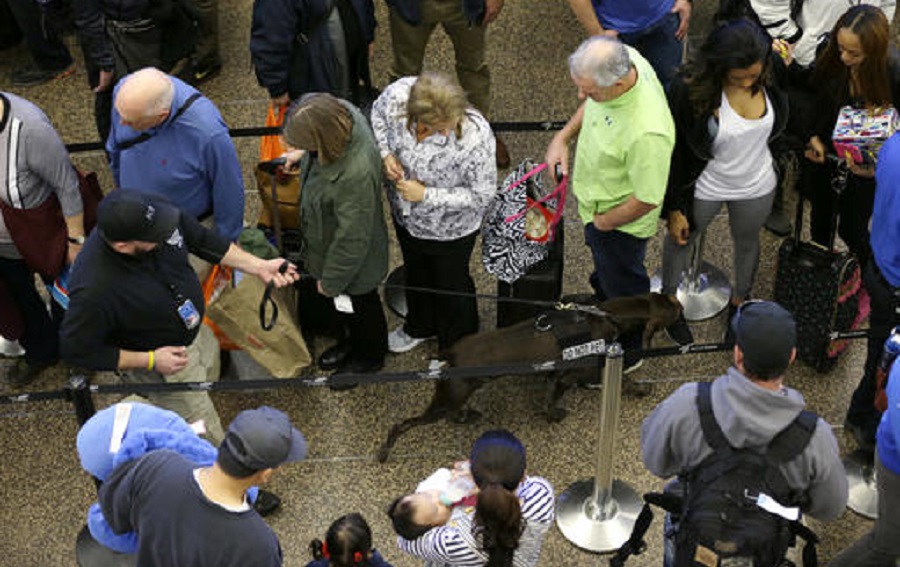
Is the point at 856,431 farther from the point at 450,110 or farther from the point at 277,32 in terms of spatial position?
the point at 277,32

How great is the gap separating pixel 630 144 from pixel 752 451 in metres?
1.56

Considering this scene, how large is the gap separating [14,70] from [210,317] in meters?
3.42

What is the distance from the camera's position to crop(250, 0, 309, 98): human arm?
18.2 ft

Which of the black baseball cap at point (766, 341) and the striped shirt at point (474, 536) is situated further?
the striped shirt at point (474, 536)

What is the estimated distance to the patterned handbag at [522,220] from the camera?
16.8 feet

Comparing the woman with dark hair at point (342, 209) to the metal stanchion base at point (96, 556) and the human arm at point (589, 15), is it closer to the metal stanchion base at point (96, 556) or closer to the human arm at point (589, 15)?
the metal stanchion base at point (96, 556)

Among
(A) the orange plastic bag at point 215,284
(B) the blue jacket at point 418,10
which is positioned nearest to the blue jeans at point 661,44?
(B) the blue jacket at point 418,10

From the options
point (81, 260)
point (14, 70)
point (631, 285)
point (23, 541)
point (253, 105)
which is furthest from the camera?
point (14, 70)

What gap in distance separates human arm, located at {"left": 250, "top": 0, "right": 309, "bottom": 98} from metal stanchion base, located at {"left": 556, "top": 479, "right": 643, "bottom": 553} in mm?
2433

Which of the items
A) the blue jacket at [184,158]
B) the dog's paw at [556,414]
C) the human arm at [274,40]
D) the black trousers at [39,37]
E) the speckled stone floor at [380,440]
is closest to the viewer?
the blue jacket at [184,158]

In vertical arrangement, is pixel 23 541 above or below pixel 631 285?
below

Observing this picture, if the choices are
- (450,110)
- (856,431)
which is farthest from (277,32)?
(856,431)

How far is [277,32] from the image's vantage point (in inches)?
220

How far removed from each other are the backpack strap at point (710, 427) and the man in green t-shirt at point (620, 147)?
0.89m
